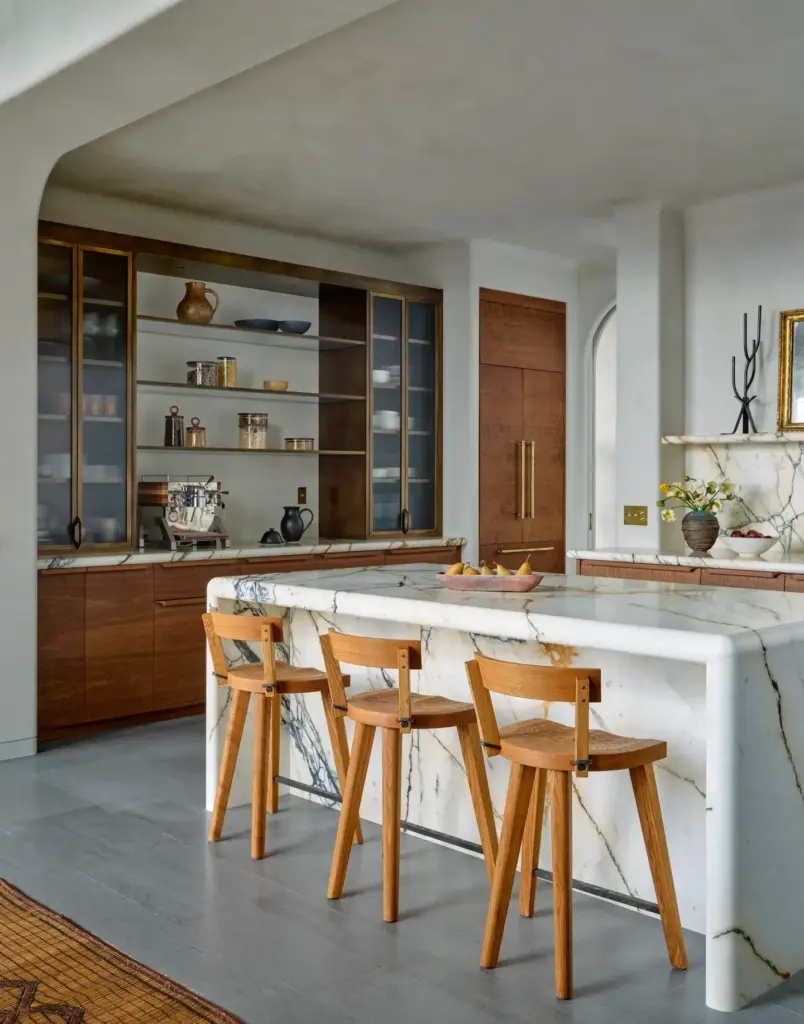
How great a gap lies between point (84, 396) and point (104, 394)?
0.36 ft

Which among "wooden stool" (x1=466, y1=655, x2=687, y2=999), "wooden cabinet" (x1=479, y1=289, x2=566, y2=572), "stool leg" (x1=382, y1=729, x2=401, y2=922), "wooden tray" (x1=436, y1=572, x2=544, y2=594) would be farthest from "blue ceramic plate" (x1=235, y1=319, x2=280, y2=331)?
"wooden stool" (x1=466, y1=655, x2=687, y2=999)

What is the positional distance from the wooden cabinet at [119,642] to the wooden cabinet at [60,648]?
45 millimetres

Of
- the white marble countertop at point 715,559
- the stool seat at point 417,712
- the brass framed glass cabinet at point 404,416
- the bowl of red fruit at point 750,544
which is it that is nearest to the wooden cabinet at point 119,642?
the brass framed glass cabinet at point 404,416

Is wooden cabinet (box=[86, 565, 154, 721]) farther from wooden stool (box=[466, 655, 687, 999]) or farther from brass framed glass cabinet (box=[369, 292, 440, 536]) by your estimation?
wooden stool (box=[466, 655, 687, 999])

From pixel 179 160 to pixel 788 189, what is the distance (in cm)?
307

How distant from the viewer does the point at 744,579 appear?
16.1 ft

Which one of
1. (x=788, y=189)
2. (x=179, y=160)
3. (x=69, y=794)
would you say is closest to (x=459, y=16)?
(x=179, y=160)

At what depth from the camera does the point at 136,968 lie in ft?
8.32

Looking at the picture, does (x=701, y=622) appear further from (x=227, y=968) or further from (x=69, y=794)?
(x=69, y=794)

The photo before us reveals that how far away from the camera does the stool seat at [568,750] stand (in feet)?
7.93

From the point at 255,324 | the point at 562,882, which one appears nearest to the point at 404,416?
the point at 255,324

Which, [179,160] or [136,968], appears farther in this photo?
[179,160]

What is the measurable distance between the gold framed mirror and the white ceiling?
28.1 inches

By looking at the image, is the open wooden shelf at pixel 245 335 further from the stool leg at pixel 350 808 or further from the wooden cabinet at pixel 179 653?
the stool leg at pixel 350 808
